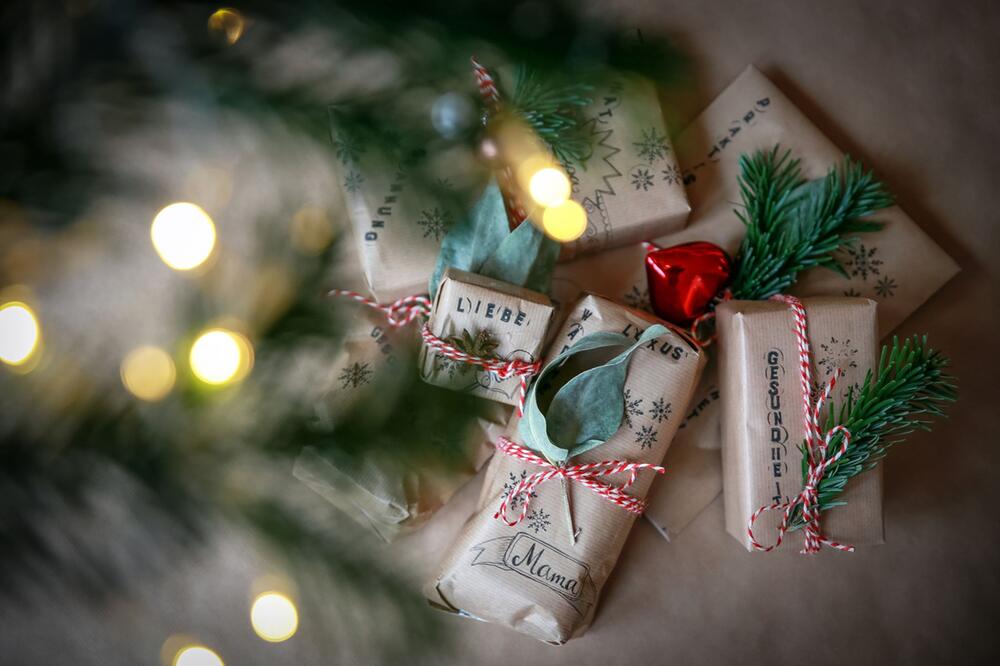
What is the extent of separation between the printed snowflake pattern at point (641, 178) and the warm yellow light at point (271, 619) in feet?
3.14

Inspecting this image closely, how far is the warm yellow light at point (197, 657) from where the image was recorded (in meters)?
1.19

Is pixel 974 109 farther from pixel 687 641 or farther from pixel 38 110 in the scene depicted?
pixel 38 110

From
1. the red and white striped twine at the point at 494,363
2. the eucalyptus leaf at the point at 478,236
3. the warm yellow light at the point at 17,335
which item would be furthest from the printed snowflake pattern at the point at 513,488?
the warm yellow light at the point at 17,335

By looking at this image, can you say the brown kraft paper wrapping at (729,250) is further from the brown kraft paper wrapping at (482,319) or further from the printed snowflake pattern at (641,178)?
the brown kraft paper wrapping at (482,319)

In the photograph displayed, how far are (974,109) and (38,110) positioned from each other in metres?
1.51

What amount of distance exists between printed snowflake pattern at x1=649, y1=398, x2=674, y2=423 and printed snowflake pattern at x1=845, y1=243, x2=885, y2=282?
430 mm

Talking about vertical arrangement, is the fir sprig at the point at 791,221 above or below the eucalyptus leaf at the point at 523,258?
above

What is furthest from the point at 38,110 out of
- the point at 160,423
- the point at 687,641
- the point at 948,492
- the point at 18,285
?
the point at 948,492

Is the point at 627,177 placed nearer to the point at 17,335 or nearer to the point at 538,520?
the point at 538,520

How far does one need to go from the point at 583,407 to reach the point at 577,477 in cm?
12

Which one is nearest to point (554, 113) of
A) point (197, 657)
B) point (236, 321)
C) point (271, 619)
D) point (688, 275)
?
point (688, 275)

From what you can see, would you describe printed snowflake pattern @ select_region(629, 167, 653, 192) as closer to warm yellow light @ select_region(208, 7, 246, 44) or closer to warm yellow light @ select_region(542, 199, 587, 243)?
warm yellow light @ select_region(542, 199, 587, 243)

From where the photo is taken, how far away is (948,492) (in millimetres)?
1242

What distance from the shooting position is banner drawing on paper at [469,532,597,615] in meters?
1.04
